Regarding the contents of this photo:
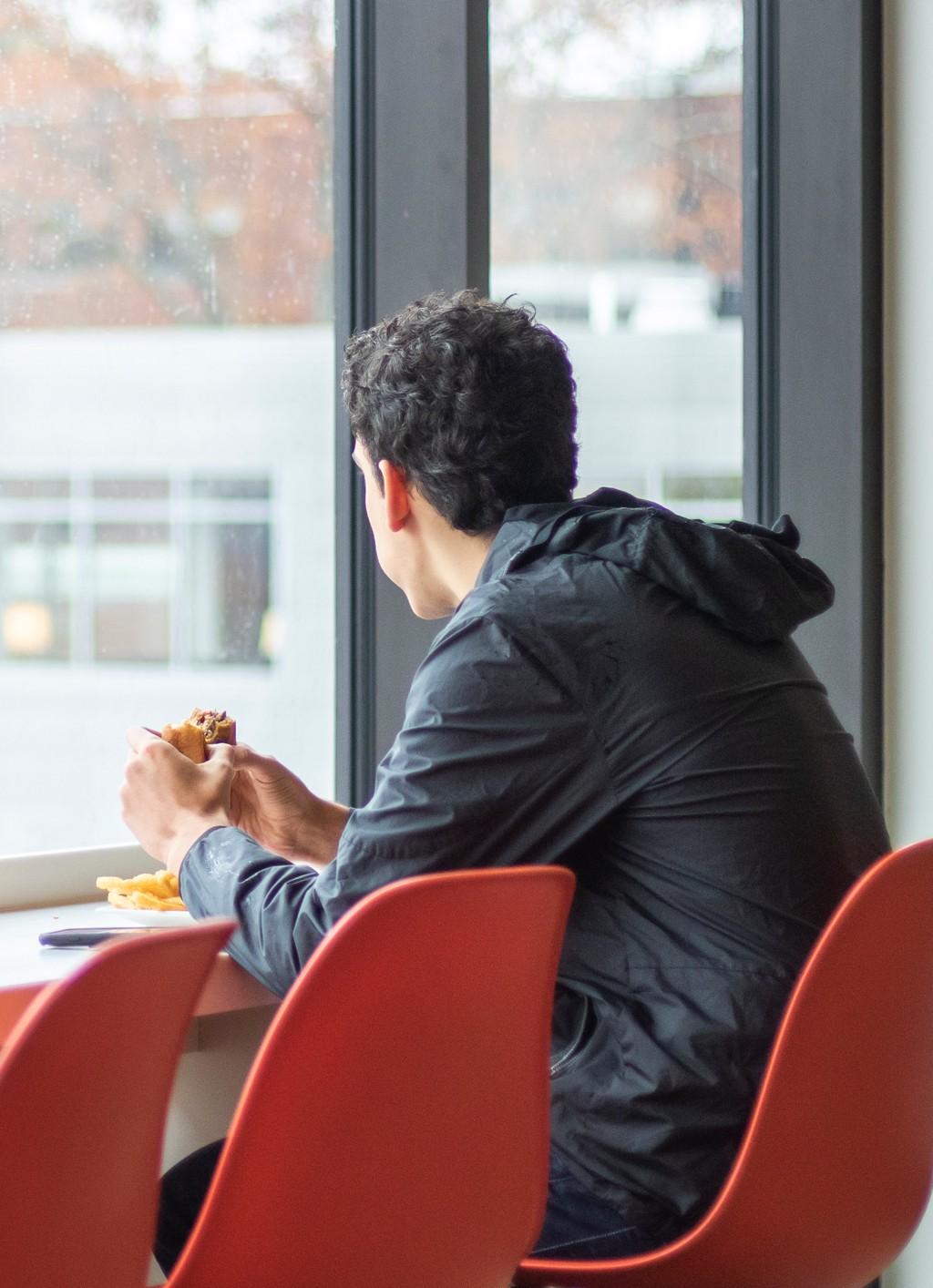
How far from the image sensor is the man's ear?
1717mm

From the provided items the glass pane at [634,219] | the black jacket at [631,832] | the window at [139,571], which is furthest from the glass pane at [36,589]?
the glass pane at [634,219]

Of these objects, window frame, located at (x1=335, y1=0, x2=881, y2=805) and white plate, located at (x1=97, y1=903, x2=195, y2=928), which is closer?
white plate, located at (x1=97, y1=903, x2=195, y2=928)

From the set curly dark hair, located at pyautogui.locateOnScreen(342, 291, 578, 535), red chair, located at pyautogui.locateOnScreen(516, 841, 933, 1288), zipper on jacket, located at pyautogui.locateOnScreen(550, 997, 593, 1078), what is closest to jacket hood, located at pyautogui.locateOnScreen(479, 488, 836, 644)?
curly dark hair, located at pyautogui.locateOnScreen(342, 291, 578, 535)

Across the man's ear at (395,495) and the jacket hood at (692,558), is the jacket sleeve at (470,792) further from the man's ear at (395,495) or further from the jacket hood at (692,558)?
the man's ear at (395,495)

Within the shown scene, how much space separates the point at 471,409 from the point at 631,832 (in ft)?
1.68

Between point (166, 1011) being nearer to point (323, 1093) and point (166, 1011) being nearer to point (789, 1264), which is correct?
point (323, 1093)

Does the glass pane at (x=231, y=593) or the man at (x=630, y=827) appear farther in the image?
the glass pane at (x=231, y=593)

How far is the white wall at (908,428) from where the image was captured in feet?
8.78

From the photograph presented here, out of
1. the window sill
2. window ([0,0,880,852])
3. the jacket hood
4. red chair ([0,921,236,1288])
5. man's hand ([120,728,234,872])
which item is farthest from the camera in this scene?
window ([0,0,880,852])

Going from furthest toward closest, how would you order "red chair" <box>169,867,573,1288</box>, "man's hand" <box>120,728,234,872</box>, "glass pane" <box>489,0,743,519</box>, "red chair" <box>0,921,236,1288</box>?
"glass pane" <box>489,0,743,519</box> → "man's hand" <box>120,728,234,872</box> → "red chair" <box>169,867,573,1288</box> → "red chair" <box>0,921,236,1288</box>

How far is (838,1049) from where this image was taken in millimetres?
1356

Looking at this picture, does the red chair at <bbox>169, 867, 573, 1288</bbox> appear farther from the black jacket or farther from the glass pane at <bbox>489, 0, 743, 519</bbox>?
the glass pane at <bbox>489, 0, 743, 519</bbox>

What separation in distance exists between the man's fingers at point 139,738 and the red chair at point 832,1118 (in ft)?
2.10

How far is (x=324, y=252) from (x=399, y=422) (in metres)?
0.71
